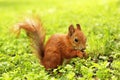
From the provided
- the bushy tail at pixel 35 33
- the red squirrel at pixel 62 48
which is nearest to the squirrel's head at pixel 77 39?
the red squirrel at pixel 62 48

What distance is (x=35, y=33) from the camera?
5.77 m

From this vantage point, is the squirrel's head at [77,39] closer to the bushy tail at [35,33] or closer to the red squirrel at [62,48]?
the red squirrel at [62,48]

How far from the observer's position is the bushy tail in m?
5.74

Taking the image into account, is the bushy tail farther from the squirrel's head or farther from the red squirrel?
the squirrel's head

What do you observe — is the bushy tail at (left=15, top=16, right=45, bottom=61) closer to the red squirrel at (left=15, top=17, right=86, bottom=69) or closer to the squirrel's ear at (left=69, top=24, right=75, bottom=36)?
the red squirrel at (left=15, top=17, right=86, bottom=69)

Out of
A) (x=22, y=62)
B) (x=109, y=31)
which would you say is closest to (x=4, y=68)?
(x=22, y=62)

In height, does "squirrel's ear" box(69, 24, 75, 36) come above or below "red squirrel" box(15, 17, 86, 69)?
above

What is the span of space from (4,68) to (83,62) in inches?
41.3

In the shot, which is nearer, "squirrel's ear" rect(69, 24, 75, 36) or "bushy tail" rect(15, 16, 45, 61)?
"squirrel's ear" rect(69, 24, 75, 36)

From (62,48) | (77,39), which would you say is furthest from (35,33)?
(77,39)

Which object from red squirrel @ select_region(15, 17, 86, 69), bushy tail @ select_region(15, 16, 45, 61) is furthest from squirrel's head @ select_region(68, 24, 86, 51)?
bushy tail @ select_region(15, 16, 45, 61)

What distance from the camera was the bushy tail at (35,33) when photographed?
18.8 feet

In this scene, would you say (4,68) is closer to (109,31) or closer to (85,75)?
(85,75)

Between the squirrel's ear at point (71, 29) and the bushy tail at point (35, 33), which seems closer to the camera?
the squirrel's ear at point (71, 29)
